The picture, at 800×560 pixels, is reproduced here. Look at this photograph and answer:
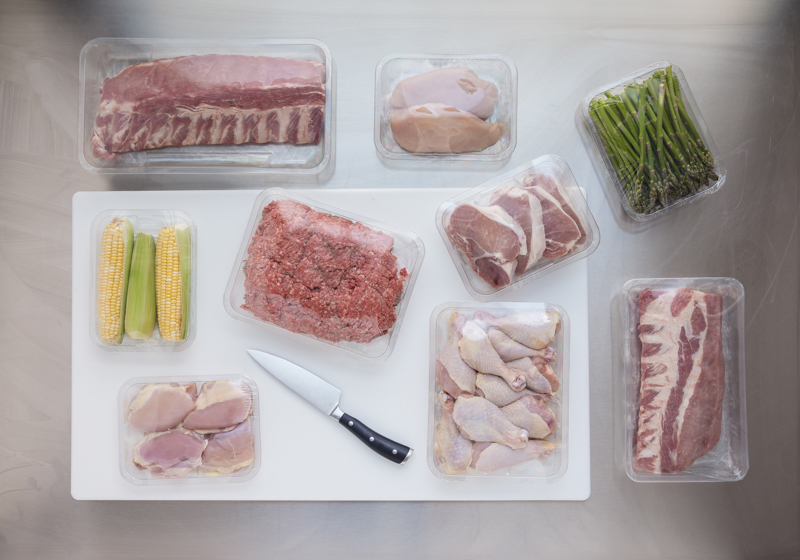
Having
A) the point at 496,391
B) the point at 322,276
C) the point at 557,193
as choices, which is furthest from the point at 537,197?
the point at 322,276

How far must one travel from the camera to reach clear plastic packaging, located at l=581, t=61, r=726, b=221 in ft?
6.45

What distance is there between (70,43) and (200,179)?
31.3 inches

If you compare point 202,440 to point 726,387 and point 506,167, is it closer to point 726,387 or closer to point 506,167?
point 506,167

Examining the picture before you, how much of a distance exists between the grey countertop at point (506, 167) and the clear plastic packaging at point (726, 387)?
6 centimetres

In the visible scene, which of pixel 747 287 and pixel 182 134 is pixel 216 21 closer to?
pixel 182 134

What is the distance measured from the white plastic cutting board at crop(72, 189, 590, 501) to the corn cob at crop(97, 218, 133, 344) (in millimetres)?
132

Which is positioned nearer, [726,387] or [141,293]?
[141,293]

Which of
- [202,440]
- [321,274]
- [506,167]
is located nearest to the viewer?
[321,274]

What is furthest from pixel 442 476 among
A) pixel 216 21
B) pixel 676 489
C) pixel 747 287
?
pixel 216 21

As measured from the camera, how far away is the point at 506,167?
6.81 ft

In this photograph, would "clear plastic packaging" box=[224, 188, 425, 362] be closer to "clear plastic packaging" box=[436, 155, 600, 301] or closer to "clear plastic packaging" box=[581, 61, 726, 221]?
"clear plastic packaging" box=[436, 155, 600, 301]

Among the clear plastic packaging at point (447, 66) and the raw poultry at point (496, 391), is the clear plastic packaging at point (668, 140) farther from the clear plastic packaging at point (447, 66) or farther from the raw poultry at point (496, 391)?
the raw poultry at point (496, 391)

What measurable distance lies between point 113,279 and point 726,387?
2.45 m

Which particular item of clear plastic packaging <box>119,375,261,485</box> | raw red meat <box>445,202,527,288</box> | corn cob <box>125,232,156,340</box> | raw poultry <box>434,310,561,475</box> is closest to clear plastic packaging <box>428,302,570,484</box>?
raw poultry <box>434,310,561,475</box>
